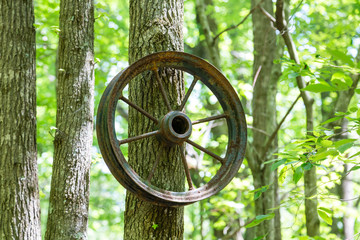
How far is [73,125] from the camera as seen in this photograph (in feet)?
10.1

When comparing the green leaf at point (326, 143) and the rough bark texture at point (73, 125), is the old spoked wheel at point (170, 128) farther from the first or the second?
the rough bark texture at point (73, 125)

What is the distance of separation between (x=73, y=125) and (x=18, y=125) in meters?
0.41

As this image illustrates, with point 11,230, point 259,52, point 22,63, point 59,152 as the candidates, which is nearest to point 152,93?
point 59,152

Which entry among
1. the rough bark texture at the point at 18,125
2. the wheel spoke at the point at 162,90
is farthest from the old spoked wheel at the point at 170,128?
the rough bark texture at the point at 18,125

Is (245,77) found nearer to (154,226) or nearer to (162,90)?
(162,90)

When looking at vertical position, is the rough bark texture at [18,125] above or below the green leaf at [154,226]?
above

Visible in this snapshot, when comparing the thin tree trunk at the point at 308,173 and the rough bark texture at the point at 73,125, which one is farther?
the thin tree trunk at the point at 308,173

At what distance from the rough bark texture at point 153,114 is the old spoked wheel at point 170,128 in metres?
0.09

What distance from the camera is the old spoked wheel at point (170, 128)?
7.02 ft

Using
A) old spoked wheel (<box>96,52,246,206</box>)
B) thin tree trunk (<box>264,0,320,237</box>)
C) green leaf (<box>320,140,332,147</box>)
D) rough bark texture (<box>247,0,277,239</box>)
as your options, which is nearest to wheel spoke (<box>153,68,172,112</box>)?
old spoked wheel (<box>96,52,246,206</box>)

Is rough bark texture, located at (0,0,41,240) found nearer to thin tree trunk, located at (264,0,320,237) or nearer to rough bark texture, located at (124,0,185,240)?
rough bark texture, located at (124,0,185,240)

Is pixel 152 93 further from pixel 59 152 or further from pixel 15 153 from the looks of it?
pixel 15 153

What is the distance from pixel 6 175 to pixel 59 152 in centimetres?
42

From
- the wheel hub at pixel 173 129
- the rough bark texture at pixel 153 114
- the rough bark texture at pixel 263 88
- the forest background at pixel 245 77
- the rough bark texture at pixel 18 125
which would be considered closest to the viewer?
the wheel hub at pixel 173 129
